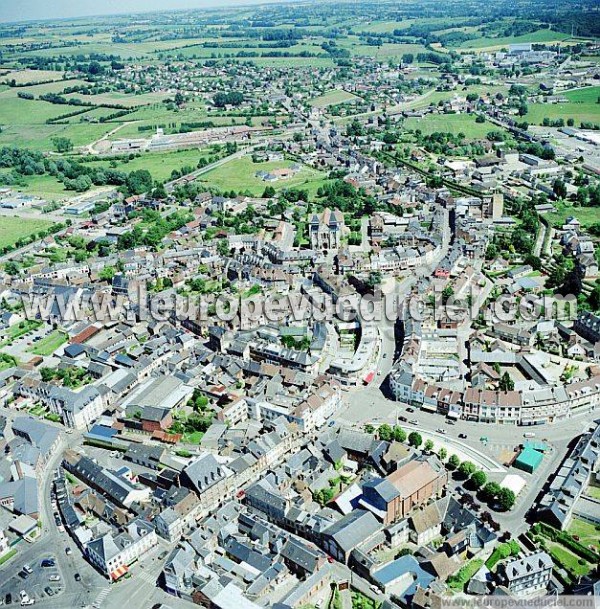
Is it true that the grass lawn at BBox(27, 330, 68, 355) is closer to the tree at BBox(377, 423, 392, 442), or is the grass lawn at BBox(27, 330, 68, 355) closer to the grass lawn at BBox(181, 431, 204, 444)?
the grass lawn at BBox(181, 431, 204, 444)

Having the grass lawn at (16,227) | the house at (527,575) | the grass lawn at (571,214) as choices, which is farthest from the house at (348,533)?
the grass lawn at (16,227)

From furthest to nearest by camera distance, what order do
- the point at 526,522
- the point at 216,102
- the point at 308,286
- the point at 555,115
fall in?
the point at 216,102 → the point at 555,115 → the point at 308,286 → the point at 526,522

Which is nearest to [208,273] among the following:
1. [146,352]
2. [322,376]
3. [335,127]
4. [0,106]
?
[146,352]

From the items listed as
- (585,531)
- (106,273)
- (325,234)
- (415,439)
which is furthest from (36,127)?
(585,531)

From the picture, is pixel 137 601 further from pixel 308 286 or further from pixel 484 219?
pixel 484 219

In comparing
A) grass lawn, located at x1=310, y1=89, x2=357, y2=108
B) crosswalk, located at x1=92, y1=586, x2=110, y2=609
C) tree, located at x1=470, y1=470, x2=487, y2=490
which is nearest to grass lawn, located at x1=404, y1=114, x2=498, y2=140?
grass lawn, located at x1=310, y1=89, x2=357, y2=108
